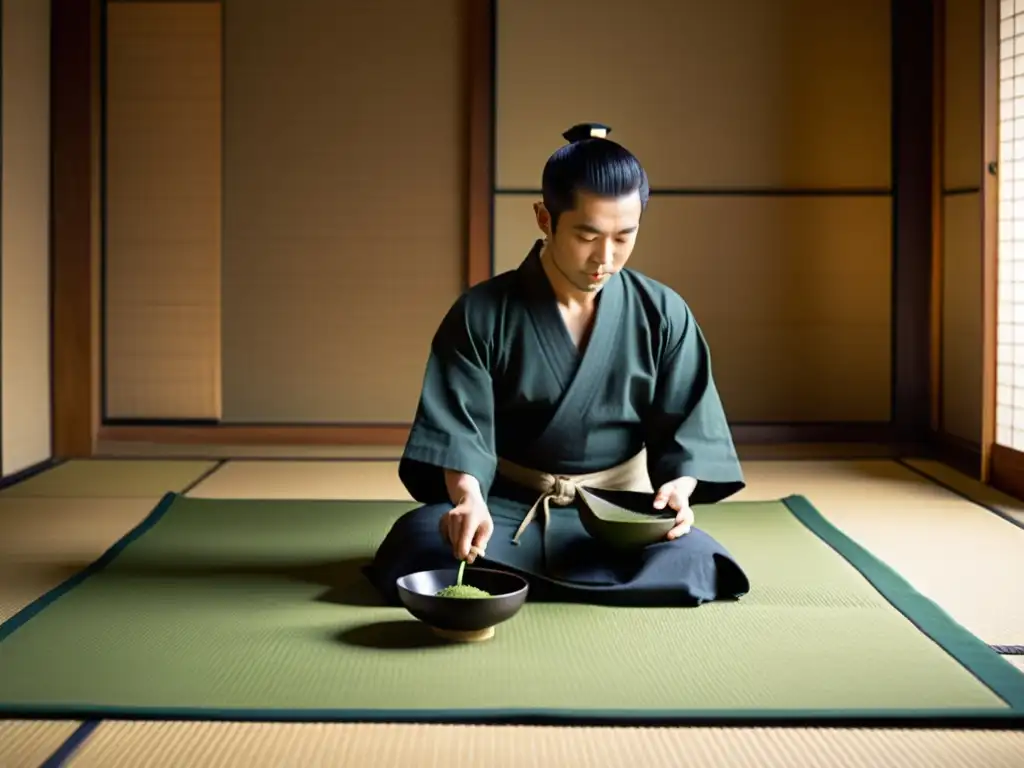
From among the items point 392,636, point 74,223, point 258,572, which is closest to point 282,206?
point 74,223

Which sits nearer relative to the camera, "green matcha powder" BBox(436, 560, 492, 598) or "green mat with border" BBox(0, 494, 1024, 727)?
"green mat with border" BBox(0, 494, 1024, 727)

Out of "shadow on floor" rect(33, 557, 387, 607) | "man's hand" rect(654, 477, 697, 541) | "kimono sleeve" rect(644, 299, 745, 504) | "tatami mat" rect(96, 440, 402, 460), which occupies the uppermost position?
"kimono sleeve" rect(644, 299, 745, 504)

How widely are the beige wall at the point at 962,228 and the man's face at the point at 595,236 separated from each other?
2393 millimetres

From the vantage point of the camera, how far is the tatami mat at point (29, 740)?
6.92 ft

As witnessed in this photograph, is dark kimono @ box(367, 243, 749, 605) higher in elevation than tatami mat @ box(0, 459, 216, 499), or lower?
higher

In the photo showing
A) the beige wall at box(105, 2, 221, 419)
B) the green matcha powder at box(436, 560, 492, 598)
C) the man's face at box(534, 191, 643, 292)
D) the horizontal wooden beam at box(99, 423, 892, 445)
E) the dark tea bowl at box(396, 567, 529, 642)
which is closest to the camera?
the dark tea bowl at box(396, 567, 529, 642)

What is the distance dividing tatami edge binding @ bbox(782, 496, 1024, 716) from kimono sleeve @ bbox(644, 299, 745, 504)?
430 mm

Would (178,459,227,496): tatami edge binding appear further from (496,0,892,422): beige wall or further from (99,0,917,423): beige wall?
(496,0,892,422): beige wall

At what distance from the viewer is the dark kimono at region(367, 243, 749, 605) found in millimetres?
3105

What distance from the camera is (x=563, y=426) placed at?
127 inches

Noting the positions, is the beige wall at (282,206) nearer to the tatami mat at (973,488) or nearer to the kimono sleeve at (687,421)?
the tatami mat at (973,488)

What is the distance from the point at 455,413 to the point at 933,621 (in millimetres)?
1148

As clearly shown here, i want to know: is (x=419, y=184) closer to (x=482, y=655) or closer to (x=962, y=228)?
(x=962, y=228)

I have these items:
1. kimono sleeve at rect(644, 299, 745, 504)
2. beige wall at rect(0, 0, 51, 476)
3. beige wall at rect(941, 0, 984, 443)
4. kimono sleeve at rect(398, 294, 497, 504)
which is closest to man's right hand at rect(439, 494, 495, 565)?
kimono sleeve at rect(398, 294, 497, 504)
